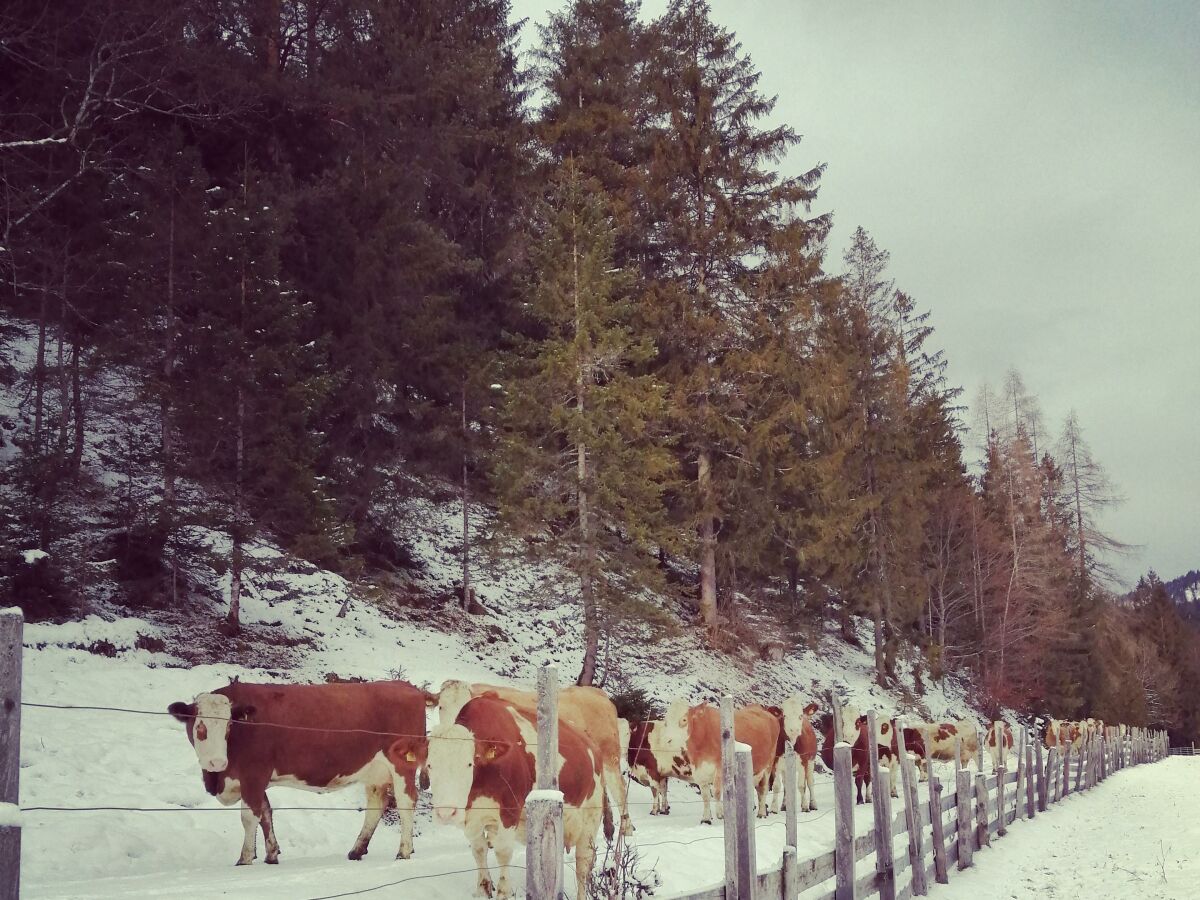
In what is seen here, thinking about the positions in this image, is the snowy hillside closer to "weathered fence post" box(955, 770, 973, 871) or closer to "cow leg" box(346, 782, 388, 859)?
"cow leg" box(346, 782, 388, 859)

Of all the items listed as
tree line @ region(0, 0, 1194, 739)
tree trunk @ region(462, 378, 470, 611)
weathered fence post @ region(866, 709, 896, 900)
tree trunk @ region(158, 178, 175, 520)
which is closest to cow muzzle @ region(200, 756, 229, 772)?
weathered fence post @ region(866, 709, 896, 900)

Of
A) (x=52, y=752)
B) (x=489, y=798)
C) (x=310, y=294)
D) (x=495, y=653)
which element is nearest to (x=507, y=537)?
(x=495, y=653)

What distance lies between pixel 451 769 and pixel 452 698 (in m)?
0.83

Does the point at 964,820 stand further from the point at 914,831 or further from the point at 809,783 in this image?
the point at 809,783

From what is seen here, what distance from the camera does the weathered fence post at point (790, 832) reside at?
584 centimetres

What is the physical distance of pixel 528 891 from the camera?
3.80 metres

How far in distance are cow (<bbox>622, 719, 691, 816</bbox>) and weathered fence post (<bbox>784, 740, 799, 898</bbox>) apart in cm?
207

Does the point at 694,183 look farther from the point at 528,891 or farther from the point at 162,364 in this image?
the point at 528,891

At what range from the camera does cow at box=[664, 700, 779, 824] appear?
473 inches

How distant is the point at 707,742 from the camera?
41.0 feet

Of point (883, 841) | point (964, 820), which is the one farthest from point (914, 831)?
point (964, 820)

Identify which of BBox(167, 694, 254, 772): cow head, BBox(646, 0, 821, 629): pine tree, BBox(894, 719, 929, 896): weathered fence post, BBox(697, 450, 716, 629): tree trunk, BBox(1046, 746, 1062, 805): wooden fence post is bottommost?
BBox(1046, 746, 1062, 805): wooden fence post

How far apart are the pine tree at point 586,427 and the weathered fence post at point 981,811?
27.4 feet

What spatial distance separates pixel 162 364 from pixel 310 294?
473 cm
